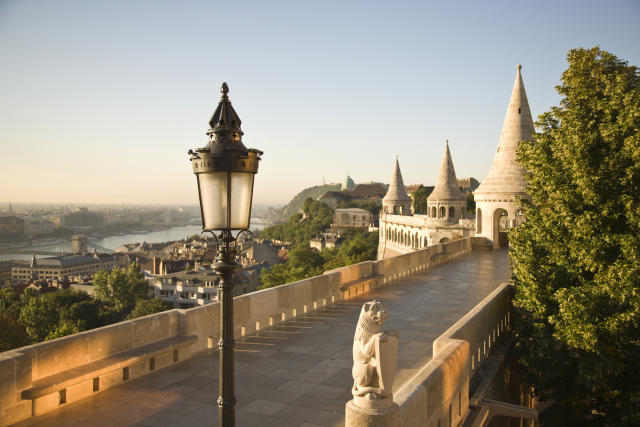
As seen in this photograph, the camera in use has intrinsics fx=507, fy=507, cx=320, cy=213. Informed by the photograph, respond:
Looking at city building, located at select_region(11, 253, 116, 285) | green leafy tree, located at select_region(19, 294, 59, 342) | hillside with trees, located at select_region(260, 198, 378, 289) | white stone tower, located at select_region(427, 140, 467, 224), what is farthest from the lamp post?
city building, located at select_region(11, 253, 116, 285)

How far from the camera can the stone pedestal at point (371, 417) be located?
11.8 feet

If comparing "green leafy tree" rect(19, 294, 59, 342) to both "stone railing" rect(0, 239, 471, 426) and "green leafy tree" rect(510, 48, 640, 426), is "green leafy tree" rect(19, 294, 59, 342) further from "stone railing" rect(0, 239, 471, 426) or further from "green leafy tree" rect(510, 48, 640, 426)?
"green leafy tree" rect(510, 48, 640, 426)

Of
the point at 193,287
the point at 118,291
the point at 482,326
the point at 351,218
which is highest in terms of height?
the point at 482,326

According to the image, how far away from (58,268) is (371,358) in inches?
4671

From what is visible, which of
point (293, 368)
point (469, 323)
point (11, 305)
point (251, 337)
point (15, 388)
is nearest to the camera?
point (15, 388)

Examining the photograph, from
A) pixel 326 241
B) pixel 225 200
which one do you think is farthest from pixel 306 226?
pixel 225 200

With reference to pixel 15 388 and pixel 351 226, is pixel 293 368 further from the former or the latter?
pixel 351 226

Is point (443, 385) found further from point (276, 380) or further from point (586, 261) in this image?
point (586, 261)

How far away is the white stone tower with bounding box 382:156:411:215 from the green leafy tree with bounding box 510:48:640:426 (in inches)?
1713

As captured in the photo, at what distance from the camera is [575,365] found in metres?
7.80

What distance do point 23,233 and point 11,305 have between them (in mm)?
119027

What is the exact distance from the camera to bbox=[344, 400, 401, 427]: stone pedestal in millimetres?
3602

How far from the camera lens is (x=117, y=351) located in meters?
5.68

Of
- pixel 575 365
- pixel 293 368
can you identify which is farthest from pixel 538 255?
pixel 293 368
